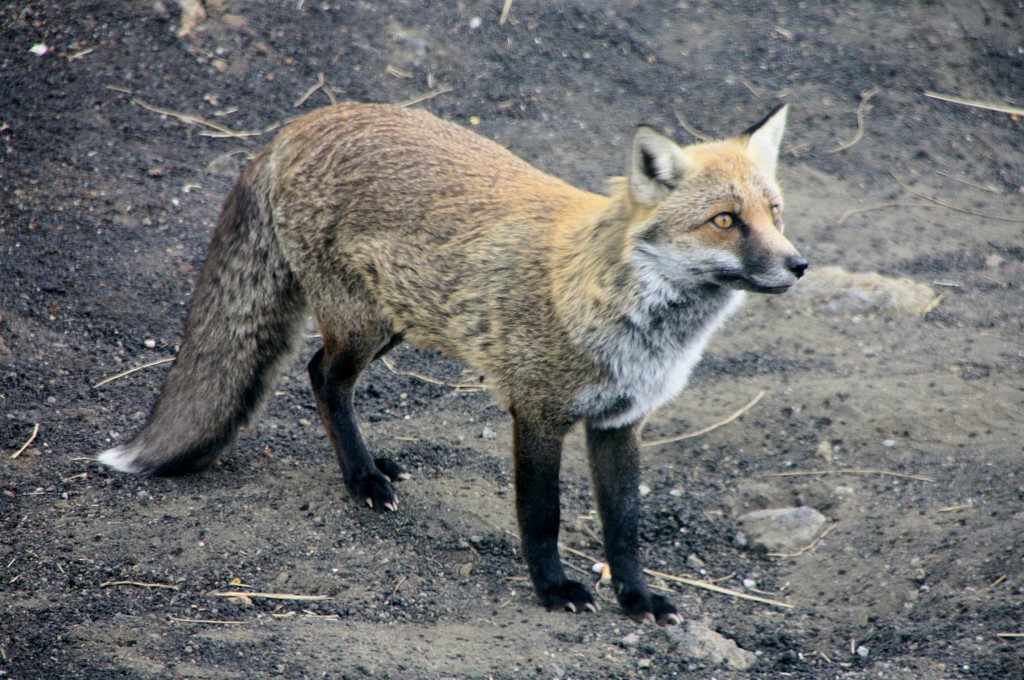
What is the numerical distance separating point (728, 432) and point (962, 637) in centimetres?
206

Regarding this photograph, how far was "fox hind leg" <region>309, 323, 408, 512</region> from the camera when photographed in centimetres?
512

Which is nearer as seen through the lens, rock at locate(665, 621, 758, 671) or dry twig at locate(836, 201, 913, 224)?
rock at locate(665, 621, 758, 671)

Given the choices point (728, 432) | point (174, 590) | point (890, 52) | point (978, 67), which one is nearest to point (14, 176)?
point (174, 590)

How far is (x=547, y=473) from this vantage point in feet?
14.8

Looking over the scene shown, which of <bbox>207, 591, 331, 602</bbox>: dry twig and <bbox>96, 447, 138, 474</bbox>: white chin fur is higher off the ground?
<bbox>96, 447, 138, 474</bbox>: white chin fur

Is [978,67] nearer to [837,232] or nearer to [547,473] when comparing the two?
[837,232]

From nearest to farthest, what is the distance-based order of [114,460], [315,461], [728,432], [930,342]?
1. [114,460]
2. [315,461]
3. [728,432]
4. [930,342]

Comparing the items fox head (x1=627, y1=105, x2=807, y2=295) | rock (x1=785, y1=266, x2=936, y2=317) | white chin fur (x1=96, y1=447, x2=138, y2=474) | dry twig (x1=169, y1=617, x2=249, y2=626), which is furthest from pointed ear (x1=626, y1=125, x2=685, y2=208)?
rock (x1=785, y1=266, x2=936, y2=317)

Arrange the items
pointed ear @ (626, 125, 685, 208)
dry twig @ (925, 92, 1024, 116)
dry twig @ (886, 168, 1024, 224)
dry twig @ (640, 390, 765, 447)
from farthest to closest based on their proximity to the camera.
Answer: dry twig @ (925, 92, 1024, 116) < dry twig @ (886, 168, 1024, 224) < dry twig @ (640, 390, 765, 447) < pointed ear @ (626, 125, 685, 208)

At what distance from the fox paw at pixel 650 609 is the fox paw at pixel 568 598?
0.17 metres

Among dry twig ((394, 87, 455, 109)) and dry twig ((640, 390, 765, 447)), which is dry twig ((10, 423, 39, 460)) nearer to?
dry twig ((640, 390, 765, 447))

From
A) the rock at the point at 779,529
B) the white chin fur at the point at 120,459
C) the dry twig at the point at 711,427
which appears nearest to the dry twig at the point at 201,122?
the white chin fur at the point at 120,459

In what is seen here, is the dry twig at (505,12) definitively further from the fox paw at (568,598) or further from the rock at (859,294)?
the fox paw at (568,598)

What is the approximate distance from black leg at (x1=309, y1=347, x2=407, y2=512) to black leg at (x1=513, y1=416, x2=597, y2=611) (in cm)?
94
